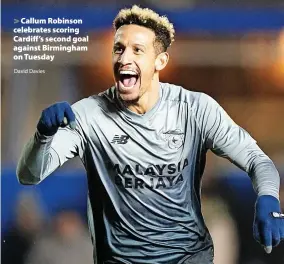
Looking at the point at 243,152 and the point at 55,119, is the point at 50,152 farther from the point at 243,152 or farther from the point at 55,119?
the point at 243,152

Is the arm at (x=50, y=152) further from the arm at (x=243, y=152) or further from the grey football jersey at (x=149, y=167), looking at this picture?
the arm at (x=243, y=152)

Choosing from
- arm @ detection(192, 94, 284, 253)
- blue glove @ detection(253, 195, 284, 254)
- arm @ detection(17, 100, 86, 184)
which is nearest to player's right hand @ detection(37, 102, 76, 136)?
arm @ detection(17, 100, 86, 184)

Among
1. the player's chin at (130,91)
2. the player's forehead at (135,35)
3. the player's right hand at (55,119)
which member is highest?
the player's forehead at (135,35)

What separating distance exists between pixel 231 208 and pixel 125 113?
0.27 metres

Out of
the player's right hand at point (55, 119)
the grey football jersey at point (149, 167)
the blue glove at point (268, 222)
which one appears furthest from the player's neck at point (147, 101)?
the blue glove at point (268, 222)

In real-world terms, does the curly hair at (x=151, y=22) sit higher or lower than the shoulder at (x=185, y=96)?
higher

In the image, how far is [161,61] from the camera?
123 cm

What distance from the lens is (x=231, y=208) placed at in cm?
123

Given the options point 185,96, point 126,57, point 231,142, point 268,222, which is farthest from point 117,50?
point 268,222

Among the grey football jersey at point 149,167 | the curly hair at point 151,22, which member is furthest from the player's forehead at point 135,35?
the grey football jersey at point 149,167

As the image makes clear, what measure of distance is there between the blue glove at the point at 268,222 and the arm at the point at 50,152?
35 cm

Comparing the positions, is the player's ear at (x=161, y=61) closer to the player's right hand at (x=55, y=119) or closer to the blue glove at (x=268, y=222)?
the player's right hand at (x=55, y=119)

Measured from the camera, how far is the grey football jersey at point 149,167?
122cm

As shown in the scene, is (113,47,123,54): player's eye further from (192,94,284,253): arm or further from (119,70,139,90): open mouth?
(192,94,284,253): arm
